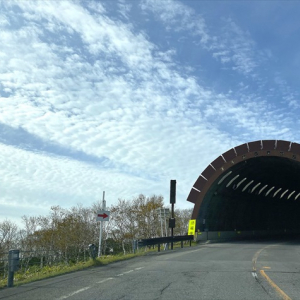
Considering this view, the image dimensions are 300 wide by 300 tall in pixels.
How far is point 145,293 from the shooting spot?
27.1ft

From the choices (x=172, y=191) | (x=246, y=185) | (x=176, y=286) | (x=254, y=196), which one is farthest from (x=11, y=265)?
(x=254, y=196)

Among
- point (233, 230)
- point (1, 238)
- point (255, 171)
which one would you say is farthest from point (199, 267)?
point (1, 238)

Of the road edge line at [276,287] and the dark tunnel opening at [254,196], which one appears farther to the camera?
the dark tunnel opening at [254,196]

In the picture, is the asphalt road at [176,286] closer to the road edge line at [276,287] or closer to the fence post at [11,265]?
the road edge line at [276,287]

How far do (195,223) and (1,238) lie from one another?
33.0 metres

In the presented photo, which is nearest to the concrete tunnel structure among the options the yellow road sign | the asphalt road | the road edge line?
the yellow road sign

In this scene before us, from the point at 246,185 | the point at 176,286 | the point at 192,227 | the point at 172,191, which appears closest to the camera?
the point at 176,286

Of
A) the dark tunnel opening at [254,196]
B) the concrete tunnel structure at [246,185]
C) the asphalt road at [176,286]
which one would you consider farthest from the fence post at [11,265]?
the dark tunnel opening at [254,196]

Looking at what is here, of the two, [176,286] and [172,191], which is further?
[172,191]

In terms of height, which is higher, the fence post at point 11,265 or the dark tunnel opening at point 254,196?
the dark tunnel opening at point 254,196

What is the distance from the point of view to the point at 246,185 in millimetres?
39719

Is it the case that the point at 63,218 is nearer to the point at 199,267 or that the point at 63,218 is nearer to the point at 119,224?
the point at 119,224

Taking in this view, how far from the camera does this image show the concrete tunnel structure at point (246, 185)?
103ft

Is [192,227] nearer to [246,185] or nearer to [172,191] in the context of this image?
[172,191]
